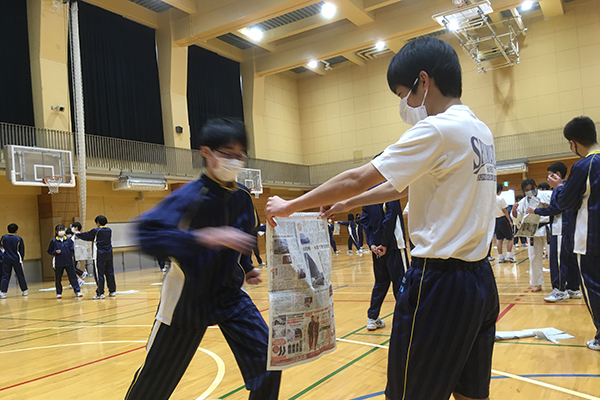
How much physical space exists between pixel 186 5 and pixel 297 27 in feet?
16.5

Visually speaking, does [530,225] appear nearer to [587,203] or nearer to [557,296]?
[557,296]

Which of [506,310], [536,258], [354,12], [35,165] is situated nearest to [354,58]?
[354,12]

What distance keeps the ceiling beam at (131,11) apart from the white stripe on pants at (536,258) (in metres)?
17.5

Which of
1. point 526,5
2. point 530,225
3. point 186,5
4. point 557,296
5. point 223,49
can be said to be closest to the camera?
point 557,296

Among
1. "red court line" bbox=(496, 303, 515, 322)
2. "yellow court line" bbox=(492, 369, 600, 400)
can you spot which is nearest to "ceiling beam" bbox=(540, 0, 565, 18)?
"red court line" bbox=(496, 303, 515, 322)

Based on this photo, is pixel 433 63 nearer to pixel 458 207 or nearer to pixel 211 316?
pixel 458 207

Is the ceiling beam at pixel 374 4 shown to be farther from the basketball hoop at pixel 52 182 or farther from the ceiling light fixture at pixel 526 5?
the basketball hoop at pixel 52 182

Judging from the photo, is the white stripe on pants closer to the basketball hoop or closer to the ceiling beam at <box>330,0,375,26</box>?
the ceiling beam at <box>330,0,375,26</box>

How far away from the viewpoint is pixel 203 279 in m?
2.21

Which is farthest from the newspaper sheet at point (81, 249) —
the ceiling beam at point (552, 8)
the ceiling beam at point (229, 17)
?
the ceiling beam at point (552, 8)

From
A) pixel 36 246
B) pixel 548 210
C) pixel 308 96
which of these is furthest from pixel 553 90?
pixel 36 246

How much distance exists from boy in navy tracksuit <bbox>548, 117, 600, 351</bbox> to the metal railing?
14.1 meters

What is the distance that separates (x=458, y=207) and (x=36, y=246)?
716 inches

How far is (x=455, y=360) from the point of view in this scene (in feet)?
5.31
